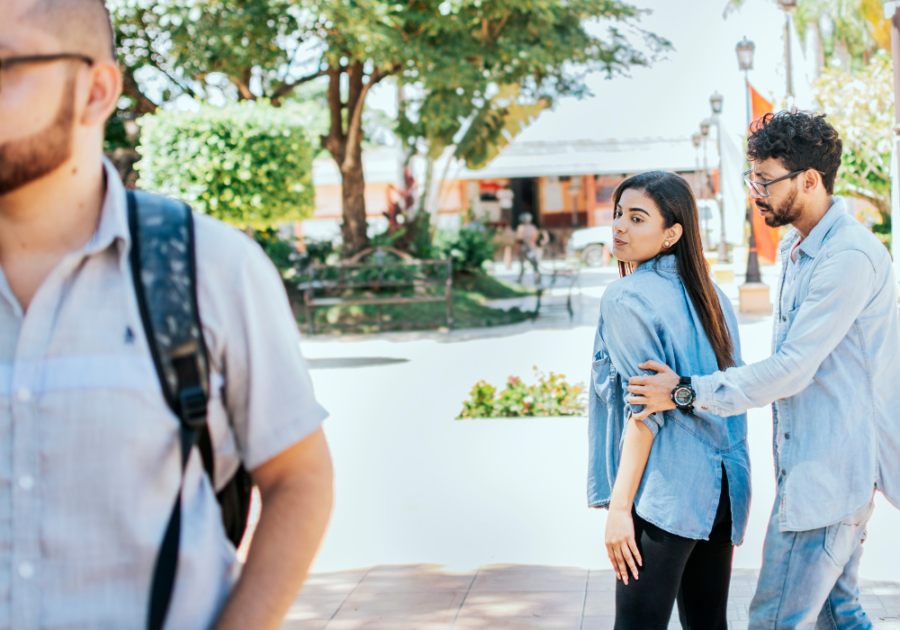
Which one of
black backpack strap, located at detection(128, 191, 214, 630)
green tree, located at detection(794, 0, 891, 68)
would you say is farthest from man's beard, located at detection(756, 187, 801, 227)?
green tree, located at detection(794, 0, 891, 68)

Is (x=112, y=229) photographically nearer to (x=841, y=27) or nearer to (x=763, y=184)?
(x=763, y=184)

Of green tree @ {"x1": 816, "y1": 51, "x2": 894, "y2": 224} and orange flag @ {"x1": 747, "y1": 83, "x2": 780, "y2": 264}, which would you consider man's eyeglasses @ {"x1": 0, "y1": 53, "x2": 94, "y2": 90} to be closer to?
orange flag @ {"x1": 747, "y1": 83, "x2": 780, "y2": 264}

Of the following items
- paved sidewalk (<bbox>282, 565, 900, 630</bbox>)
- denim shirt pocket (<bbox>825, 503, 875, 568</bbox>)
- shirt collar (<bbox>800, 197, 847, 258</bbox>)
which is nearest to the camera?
denim shirt pocket (<bbox>825, 503, 875, 568</bbox>)

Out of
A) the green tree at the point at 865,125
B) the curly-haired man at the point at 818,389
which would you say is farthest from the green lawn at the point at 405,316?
the curly-haired man at the point at 818,389

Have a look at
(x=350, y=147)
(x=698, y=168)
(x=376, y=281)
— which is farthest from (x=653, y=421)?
(x=698, y=168)

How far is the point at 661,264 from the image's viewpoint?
2617 mm

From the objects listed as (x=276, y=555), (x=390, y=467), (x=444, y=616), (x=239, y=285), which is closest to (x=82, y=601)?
(x=276, y=555)

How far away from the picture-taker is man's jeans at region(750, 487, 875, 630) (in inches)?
97.0

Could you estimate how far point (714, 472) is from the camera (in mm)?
2457

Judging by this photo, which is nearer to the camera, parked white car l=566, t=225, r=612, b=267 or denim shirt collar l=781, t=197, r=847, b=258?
denim shirt collar l=781, t=197, r=847, b=258

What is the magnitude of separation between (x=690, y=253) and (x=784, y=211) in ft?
1.09

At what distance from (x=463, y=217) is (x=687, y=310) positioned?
806 inches

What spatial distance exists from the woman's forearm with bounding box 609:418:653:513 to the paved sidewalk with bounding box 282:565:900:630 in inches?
57.9

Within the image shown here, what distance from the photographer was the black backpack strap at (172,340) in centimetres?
129
